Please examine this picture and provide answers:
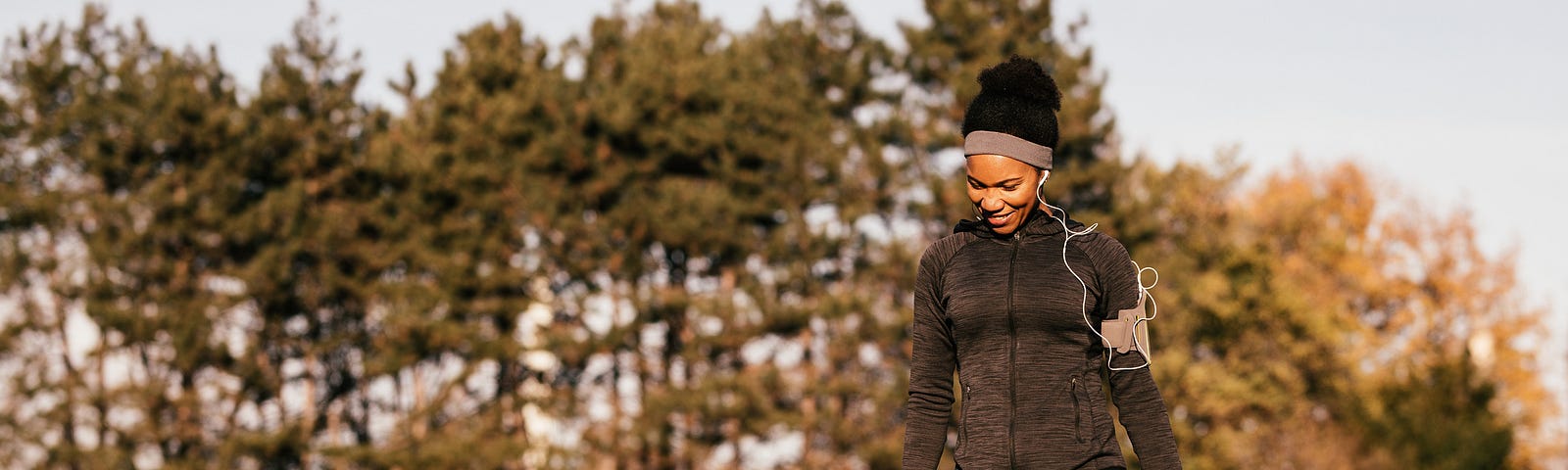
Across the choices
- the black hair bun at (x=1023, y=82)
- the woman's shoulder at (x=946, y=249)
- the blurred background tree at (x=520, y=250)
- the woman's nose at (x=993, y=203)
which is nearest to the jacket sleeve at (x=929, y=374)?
the woman's shoulder at (x=946, y=249)

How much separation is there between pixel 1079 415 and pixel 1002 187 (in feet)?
2.27

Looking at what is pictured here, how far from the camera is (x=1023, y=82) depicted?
455 centimetres

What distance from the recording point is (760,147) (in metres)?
38.5

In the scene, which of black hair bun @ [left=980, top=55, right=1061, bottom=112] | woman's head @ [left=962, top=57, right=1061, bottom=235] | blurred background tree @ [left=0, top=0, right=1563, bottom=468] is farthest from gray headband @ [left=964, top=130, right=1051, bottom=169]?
blurred background tree @ [left=0, top=0, right=1563, bottom=468]

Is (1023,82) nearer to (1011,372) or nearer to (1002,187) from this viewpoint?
(1002,187)

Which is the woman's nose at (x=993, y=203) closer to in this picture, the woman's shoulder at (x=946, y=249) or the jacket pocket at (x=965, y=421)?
the woman's shoulder at (x=946, y=249)

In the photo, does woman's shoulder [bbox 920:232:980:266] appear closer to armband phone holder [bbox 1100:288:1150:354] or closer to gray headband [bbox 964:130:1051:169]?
gray headband [bbox 964:130:1051:169]

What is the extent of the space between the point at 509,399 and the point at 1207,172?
69.8 feet

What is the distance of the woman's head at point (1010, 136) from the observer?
453 centimetres

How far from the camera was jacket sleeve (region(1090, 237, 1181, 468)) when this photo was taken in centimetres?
454

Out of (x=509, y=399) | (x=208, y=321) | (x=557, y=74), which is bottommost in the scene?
(x=509, y=399)

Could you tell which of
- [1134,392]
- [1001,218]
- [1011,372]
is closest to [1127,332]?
[1134,392]

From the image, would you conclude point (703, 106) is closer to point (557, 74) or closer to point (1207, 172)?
point (557, 74)

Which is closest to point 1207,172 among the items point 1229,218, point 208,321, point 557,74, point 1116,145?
point 1229,218
